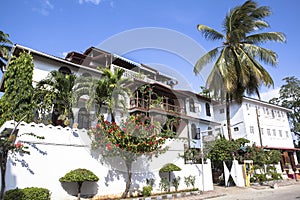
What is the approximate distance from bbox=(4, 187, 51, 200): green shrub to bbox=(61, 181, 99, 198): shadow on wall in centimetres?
100

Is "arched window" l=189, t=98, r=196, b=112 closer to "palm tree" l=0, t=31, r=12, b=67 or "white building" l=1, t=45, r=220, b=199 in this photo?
"white building" l=1, t=45, r=220, b=199

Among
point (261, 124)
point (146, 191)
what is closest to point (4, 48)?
point (146, 191)

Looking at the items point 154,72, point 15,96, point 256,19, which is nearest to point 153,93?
point 154,72

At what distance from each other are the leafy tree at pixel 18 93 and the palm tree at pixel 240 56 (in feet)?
42.4

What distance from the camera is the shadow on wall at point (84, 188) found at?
982cm

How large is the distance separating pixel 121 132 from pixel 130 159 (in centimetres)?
145

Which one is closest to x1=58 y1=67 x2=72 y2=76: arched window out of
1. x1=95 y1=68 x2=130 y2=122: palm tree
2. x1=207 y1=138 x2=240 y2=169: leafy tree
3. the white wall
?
x1=95 y1=68 x2=130 y2=122: palm tree

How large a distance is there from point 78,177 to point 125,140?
262 cm

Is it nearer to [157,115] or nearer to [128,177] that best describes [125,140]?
[128,177]

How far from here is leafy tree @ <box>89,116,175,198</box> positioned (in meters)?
10.7

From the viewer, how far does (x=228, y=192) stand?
13.8m

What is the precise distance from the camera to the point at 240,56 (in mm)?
19156

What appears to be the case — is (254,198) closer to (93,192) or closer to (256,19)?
(93,192)

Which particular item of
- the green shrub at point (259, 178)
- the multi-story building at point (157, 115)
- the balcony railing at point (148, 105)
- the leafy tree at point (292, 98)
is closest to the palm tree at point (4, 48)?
the multi-story building at point (157, 115)
